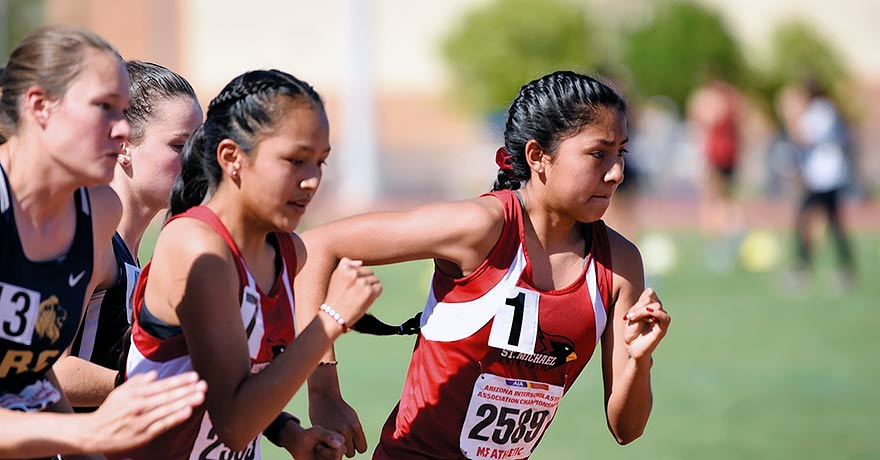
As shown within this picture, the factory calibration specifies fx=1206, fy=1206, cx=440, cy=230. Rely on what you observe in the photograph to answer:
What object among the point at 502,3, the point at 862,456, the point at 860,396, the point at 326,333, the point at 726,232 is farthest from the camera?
the point at 502,3

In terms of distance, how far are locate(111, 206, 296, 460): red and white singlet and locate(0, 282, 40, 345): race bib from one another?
26cm

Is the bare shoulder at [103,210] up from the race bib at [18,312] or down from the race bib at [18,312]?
up

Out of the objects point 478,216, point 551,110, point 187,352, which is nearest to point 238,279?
point 187,352

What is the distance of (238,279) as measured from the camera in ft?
8.95

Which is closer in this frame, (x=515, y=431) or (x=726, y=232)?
(x=515, y=431)

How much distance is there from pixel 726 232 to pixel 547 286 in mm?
12485

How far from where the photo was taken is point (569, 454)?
6531 mm

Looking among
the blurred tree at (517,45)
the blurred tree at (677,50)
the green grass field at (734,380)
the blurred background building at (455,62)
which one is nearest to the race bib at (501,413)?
the green grass field at (734,380)

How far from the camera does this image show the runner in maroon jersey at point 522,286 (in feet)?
11.1

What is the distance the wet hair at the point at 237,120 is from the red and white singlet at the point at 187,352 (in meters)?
0.11

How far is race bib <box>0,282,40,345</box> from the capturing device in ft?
8.53

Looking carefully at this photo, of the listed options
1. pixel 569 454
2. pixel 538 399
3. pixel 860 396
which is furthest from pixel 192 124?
pixel 860 396

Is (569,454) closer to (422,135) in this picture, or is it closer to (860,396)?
(860,396)

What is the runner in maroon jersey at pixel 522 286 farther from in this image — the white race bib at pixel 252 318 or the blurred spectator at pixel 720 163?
the blurred spectator at pixel 720 163
